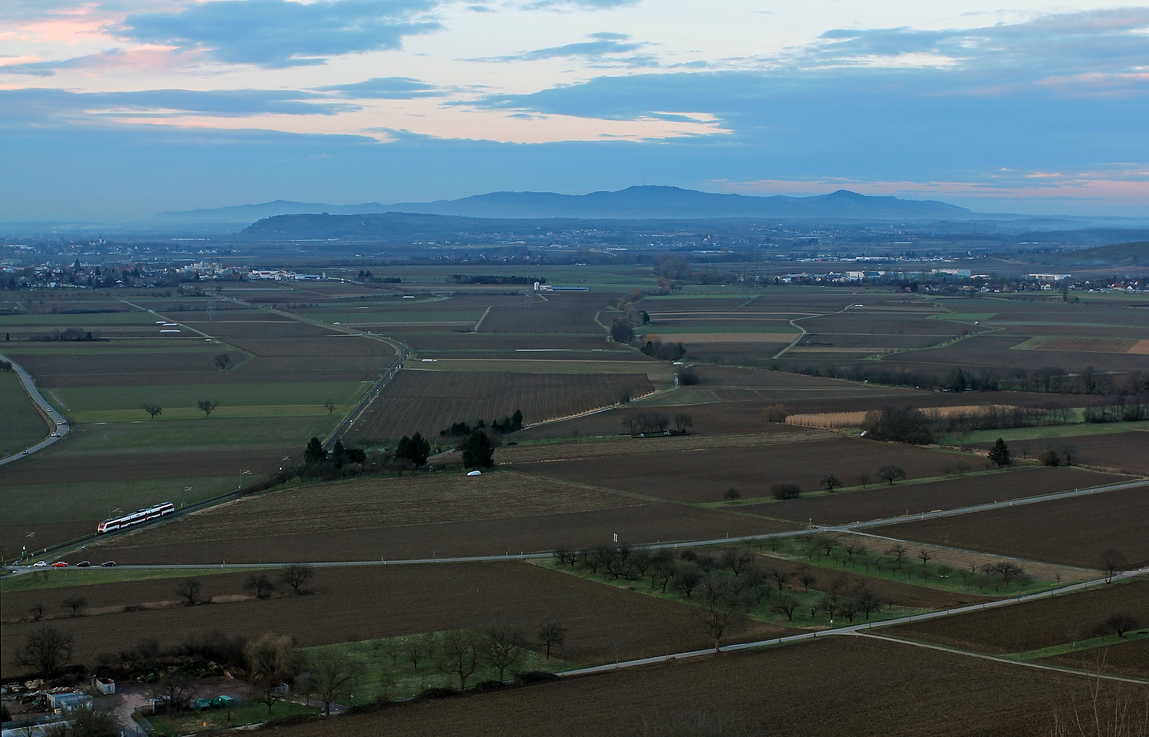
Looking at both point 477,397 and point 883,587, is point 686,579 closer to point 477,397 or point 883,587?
point 883,587

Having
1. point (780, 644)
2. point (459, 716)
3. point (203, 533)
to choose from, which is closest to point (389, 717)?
point (459, 716)

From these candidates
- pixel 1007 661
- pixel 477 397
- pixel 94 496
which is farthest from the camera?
pixel 477 397

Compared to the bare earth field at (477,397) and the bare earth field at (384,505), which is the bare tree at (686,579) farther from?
the bare earth field at (477,397)

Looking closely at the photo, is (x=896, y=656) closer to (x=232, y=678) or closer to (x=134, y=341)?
(x=232, y=678)

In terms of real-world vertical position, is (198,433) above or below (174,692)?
above

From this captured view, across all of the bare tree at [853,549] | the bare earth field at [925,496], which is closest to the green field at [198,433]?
the bare earth field at [925,496]

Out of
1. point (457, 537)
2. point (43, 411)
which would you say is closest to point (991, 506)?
point (457, 537)

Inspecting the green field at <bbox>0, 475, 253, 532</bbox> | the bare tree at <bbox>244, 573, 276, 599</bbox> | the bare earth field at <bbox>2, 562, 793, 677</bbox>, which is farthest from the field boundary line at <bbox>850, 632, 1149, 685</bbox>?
the green field at <bbox>0, 475, 253, 532</bbox>
